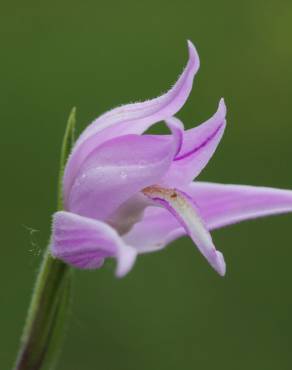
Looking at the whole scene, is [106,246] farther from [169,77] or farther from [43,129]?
[169,77]

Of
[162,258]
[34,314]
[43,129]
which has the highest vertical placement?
[43,129]

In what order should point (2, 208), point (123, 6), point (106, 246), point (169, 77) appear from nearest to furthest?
point (106, 246) → point (2, 208) → point (169, 77) → point (123, 6)

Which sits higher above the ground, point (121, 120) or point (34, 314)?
point (121, 120)

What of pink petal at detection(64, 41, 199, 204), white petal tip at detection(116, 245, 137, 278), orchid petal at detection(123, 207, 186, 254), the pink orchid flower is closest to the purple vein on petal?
the pink orchid flower

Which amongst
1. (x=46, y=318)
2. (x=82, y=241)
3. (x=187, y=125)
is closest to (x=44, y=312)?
(x=46, y=318)

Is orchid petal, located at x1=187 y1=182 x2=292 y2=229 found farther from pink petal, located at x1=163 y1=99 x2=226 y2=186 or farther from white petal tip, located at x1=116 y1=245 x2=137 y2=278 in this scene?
white petal tip, located at x1=116 y1=245 x2=137 y2=278

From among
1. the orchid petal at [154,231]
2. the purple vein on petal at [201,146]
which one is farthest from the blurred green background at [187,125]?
the purple vein on petal at [201,146]

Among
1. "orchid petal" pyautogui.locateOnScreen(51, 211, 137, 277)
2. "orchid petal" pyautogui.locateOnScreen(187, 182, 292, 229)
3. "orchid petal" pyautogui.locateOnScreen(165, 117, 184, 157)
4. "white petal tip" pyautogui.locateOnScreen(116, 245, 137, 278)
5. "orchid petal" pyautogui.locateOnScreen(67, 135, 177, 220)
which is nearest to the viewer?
"white petal tip" pyautogui.locateOnScreen(116, 245, 137, 278)

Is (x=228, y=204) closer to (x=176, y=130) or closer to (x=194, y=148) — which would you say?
(x=194, y=148)

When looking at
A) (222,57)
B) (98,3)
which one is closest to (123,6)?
(98,3)
